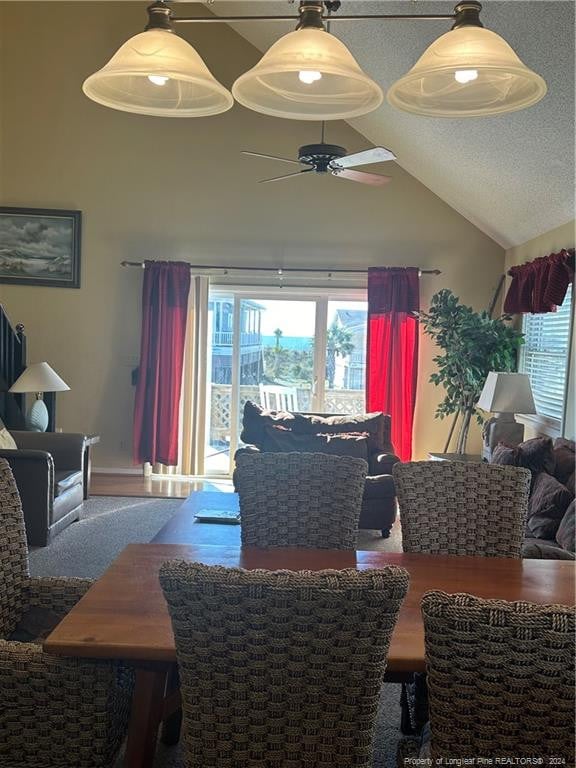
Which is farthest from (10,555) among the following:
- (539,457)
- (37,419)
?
(37,419)

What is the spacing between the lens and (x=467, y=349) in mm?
5441

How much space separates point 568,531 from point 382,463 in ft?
6.02

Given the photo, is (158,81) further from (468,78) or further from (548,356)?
(548,356)

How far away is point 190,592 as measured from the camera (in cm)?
121

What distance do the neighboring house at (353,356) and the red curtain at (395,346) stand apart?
0.28 m

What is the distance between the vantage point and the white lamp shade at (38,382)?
5.39m

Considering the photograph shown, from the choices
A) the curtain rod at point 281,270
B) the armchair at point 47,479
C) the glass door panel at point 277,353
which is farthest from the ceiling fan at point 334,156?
the glass door panel at point 277,353

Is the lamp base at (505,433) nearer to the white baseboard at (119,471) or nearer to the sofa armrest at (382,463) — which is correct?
the sofa armrest at (382,463)

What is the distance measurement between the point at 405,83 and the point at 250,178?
16.4 ft

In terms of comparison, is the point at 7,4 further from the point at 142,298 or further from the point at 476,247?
the point at 476,247

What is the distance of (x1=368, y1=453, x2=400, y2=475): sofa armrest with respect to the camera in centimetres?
501

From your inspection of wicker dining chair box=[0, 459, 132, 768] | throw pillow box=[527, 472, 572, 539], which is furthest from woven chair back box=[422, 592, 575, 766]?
throw pillow box=[527, 472, 572, 539]

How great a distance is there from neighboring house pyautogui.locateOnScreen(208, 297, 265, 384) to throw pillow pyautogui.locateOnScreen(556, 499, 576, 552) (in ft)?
12.6

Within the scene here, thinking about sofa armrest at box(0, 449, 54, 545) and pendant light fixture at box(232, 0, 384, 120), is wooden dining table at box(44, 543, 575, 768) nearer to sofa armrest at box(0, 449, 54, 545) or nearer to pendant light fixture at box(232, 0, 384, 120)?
pendant light fixture at box(232, 0, 384, 120)
